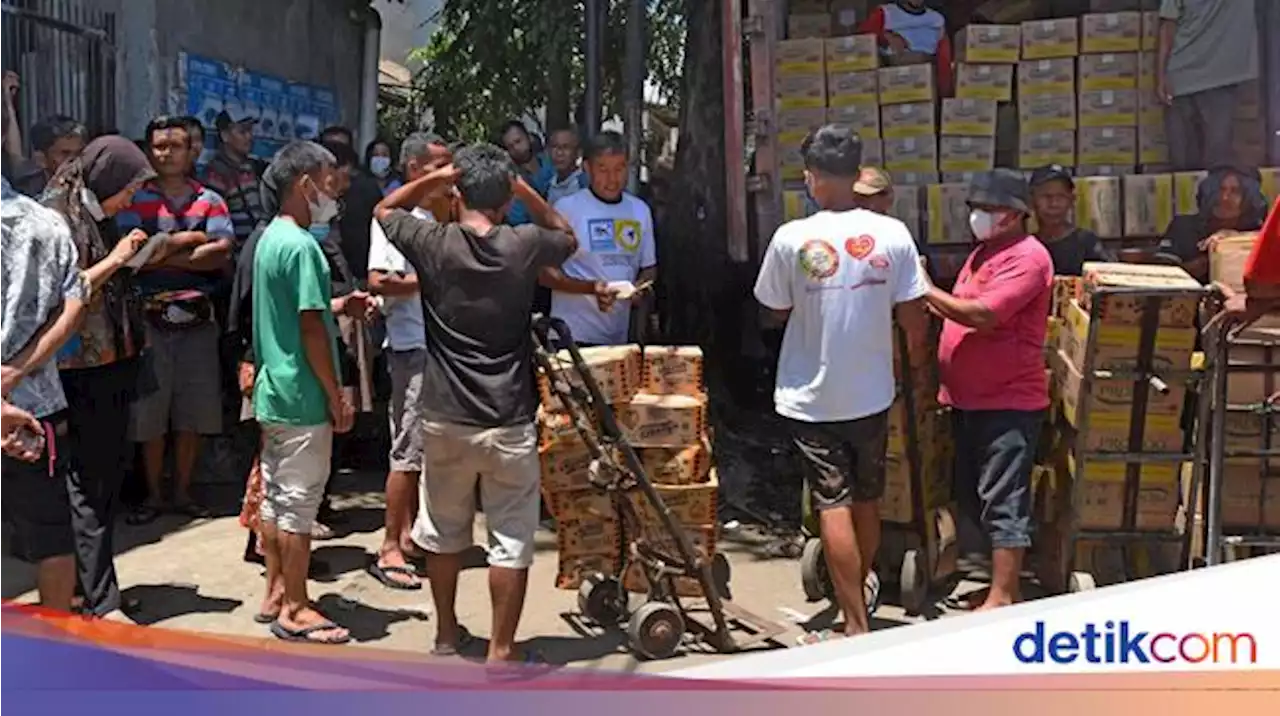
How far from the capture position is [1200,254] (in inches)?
254

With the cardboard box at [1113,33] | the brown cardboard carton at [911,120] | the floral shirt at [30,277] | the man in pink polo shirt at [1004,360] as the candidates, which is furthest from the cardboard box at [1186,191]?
the floral shirt at [30,277]

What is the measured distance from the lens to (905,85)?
7145 millimetres

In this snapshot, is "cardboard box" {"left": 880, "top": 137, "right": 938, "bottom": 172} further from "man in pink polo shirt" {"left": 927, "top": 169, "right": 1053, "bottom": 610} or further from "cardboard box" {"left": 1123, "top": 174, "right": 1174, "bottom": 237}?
"man in pink polo shirt" {"left": 927, "top": 169, "right": 1053, "bottom": 610}

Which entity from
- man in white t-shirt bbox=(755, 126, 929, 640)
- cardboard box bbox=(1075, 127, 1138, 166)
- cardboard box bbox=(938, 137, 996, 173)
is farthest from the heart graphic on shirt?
cardboard box bbox=(1075, 127, 1138, 166)

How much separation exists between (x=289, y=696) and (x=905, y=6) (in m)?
6.47

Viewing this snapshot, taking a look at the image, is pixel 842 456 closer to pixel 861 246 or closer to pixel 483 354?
pixel 861 246

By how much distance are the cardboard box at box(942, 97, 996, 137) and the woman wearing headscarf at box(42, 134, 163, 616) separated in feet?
13.6

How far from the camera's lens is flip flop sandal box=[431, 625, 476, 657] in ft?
15.6

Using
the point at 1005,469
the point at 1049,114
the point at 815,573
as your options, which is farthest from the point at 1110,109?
the point at 815,573

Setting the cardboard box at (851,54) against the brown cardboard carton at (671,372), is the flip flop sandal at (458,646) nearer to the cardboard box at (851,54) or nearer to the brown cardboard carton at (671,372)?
the brown cardboard carton at (671,372)

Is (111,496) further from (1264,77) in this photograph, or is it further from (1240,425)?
(1264,77)

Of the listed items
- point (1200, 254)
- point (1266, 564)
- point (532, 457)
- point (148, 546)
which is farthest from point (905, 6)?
point (1266, 564)

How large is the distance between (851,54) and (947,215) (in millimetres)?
1034

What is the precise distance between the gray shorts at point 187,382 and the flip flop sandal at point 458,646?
7.11 ft
